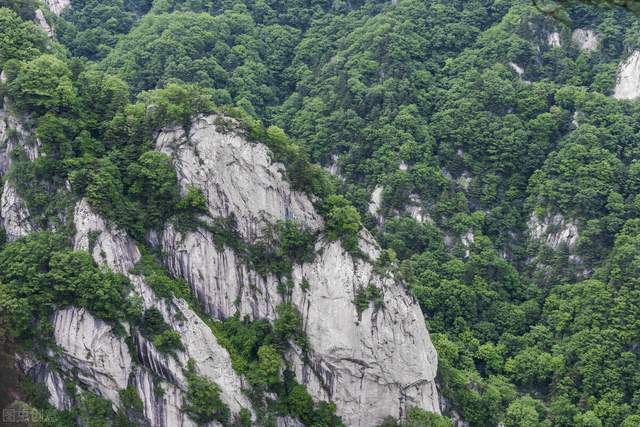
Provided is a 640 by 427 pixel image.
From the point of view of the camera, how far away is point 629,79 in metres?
86.4

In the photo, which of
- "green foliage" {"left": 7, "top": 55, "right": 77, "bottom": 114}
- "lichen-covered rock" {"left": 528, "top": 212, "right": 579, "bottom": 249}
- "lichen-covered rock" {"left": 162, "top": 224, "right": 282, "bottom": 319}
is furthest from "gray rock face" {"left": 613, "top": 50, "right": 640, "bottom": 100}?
"green foliage" {"left": 7, "top": 55, "right": 77, "bottom": 114}

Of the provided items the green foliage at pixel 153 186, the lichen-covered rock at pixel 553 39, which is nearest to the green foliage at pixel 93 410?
the green foliage at pixel 153 186

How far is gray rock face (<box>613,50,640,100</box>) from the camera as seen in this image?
85500 millimetres

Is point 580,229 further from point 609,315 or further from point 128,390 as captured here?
point 128,390

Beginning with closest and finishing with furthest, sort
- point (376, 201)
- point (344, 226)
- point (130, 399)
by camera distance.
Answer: point (130, 399)
point (344, 226)
point (376, 201)

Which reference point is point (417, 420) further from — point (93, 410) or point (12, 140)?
point (12, 140)

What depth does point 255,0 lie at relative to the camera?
339 ft

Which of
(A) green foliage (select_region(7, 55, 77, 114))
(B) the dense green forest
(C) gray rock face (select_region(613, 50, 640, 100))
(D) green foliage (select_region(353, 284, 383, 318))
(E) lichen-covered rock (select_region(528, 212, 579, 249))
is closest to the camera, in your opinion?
(B) the dense green forest

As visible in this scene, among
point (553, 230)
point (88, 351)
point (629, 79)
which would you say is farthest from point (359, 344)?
point (629, 79)

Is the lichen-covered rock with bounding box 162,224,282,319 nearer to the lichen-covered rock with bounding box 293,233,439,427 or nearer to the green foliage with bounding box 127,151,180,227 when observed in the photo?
the green foliage with bounding box 127,151,180,227

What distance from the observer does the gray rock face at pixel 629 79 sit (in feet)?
281

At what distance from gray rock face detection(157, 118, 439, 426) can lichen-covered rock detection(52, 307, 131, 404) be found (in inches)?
285

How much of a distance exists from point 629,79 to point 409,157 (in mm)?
26146

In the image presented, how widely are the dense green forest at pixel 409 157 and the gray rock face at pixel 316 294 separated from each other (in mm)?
1179
